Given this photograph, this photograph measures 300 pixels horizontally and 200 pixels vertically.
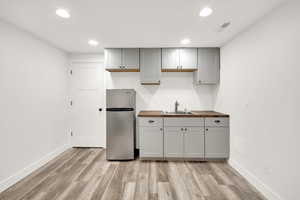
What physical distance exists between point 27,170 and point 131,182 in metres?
1.80

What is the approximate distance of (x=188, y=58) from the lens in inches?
126

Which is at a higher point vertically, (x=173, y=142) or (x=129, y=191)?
(x=173, y=142)

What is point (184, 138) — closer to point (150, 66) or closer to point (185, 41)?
point (150, 66)

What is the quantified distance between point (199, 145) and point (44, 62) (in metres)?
3.54

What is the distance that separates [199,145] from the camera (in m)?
2.92

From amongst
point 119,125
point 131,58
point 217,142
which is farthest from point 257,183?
point 131,58

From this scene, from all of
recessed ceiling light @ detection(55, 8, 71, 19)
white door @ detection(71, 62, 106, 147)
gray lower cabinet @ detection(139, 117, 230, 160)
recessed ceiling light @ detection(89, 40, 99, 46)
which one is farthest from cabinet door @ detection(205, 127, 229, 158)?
recessed ceiling light @ detection(55, 8, 71, 19)

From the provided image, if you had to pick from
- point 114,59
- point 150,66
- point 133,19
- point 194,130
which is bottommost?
point 194,130

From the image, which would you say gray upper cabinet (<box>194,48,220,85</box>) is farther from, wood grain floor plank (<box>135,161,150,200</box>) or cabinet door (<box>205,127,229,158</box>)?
wood grain floor plank (<box>135,161,150,200</box>)

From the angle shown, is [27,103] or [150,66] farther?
[150,66]

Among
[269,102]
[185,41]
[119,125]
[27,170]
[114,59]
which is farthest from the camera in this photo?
[114,59]

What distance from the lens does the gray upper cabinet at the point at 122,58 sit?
10.5ft

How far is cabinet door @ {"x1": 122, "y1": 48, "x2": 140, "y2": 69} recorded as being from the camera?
126 inches

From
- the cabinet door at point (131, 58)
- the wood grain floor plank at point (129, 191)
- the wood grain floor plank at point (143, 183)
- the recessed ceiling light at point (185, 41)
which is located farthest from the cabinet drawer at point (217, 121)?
the cabinet door at point (131, 58)
